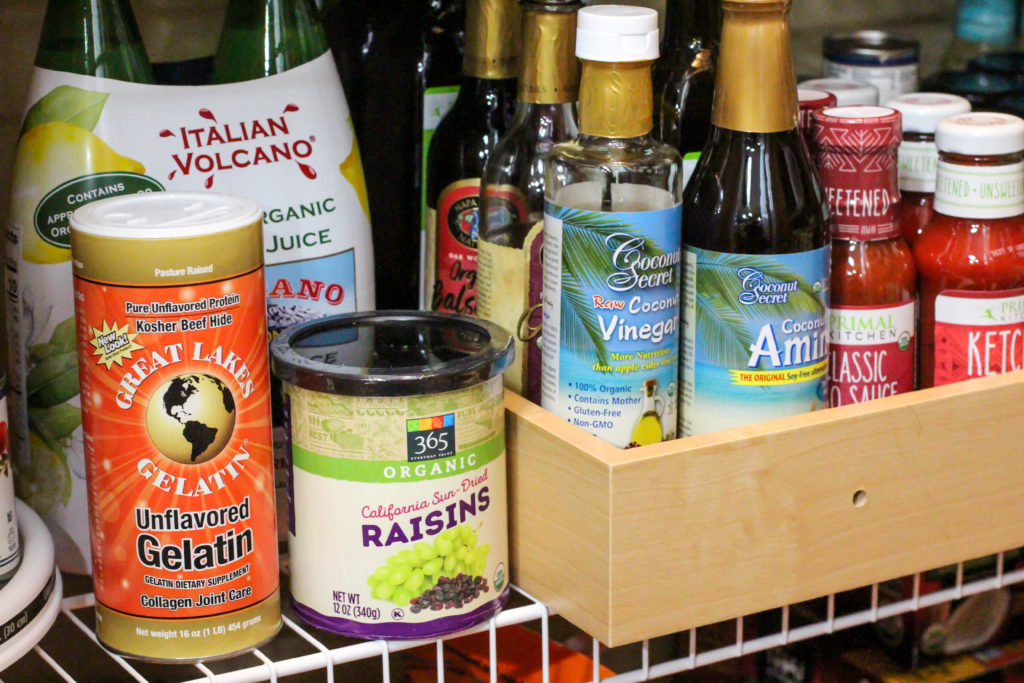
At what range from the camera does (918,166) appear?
90 cm

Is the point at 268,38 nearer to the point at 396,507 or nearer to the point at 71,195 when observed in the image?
the point at 71,195

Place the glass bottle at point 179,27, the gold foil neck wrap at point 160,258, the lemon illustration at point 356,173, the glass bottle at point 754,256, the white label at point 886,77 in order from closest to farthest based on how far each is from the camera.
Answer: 1. the gold foil neck wrap at point 160,258
2. the glass bottle at point 754,256
3. the lemon illustration at point 356,173
4. the glass bottle at point 179,27
5. the white label at point 886,77

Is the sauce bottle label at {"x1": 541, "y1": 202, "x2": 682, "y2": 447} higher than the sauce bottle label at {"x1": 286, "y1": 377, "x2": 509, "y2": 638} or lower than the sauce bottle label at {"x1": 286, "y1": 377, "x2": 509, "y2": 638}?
higher

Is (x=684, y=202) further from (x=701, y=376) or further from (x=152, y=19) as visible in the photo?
(x=152, y=19)

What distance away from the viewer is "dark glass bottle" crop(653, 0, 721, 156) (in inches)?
36.3

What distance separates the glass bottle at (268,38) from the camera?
33.4 inches

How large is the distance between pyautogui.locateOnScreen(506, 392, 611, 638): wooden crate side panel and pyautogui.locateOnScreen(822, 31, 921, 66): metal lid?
0.54 metres

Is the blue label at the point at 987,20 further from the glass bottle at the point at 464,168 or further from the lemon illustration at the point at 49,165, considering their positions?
the lemon illustration at the point at 49,165

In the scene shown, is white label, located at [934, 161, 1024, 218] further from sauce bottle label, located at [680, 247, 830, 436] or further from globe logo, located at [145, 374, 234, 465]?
globe logo, located at [145, 374, 234, 465]

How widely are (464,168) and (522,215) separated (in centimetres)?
10

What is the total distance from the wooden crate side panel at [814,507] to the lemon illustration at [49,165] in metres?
0.37

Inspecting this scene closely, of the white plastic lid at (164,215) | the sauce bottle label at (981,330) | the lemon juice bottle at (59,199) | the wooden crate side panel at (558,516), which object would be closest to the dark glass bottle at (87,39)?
the lemon juice bottle at (59,199)

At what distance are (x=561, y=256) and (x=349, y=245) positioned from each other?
183 mm

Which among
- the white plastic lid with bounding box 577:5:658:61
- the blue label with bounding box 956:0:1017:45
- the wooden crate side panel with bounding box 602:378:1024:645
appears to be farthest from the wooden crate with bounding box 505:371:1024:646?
the blue label with bounding box 956:0:1017:45
